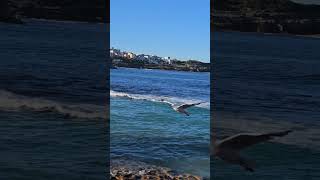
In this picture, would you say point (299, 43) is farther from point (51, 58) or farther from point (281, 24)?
point (51, 58)

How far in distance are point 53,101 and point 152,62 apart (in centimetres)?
196

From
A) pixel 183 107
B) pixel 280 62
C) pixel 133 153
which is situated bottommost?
pixel 133 153

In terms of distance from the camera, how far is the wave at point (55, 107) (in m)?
7.86

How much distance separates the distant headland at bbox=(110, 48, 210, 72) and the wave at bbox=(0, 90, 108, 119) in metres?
1.14

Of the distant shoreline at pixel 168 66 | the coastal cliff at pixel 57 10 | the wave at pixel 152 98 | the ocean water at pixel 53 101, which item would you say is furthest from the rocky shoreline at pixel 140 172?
the coastal cliff at pixel 57 10

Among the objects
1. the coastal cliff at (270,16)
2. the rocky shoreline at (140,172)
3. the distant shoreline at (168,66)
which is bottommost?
the rocky shoreline at (140,172)

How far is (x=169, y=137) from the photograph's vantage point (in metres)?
8.79

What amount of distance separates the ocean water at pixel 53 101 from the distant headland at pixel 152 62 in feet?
2.95

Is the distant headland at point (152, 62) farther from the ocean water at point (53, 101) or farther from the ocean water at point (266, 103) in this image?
the ocean water at point (53, 101)

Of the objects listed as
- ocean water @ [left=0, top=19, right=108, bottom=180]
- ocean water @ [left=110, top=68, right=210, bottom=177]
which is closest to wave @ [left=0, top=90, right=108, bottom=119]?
ocean water @ [left=0, top=19, right=108, bottom=180]

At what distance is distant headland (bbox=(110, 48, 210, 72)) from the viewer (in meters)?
8.98

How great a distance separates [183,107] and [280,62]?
1515 millimetres

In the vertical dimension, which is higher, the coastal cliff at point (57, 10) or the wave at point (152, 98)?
the coastal cliff at point (57, 10)

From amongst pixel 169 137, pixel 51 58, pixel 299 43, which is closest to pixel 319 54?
pixel 299 43
